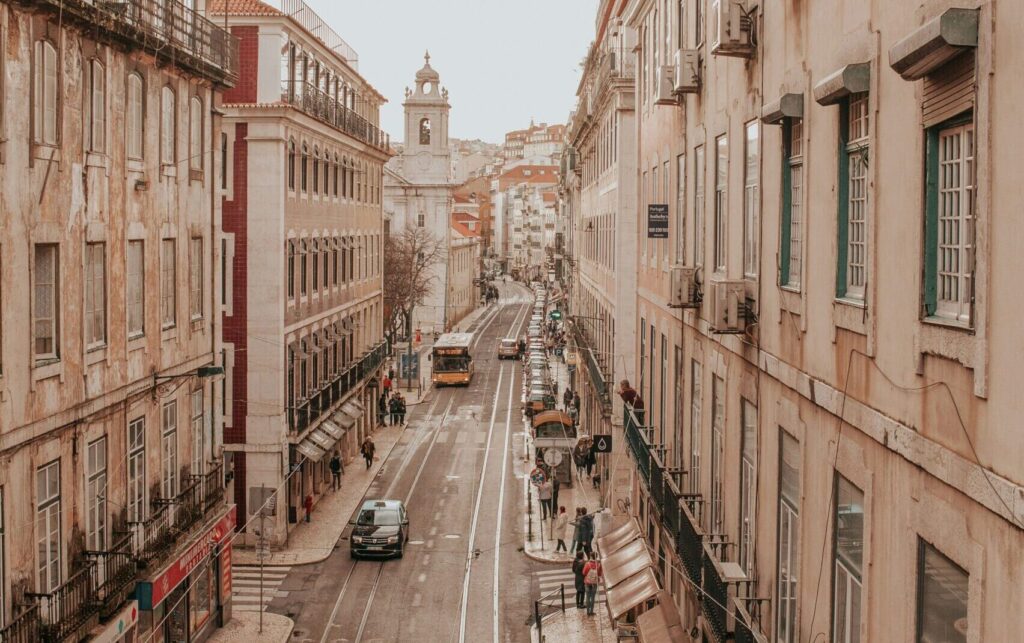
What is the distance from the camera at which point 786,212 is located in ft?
39.7

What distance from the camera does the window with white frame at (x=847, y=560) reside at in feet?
31.6

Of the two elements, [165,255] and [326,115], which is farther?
[326,115]

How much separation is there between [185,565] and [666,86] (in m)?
12.5

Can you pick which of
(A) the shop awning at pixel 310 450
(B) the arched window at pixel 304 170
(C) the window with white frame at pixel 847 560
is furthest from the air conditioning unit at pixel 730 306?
(B) the arched window at pixel 304 170

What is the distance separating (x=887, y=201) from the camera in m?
8.69

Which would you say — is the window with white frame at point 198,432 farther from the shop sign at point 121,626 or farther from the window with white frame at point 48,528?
the window with white frame at point 48,528

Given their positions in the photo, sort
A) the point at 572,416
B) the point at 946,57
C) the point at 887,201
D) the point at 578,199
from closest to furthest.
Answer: the point at 946,57 → the point at 887,201 → the point at 572,416 → the point at 578,199

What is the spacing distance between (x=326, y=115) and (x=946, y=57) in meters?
35.5

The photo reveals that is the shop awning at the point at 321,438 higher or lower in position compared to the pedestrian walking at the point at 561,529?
higher

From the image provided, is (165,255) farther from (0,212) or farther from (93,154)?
(0,212)

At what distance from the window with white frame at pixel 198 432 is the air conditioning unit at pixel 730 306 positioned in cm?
1373

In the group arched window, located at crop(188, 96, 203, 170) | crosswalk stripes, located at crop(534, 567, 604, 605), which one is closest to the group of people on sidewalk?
crosswalk stripes, located at crop(534, 567, 604, 605)

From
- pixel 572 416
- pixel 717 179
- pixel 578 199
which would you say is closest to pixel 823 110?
pixel 717 179

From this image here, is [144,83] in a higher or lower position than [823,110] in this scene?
higher
